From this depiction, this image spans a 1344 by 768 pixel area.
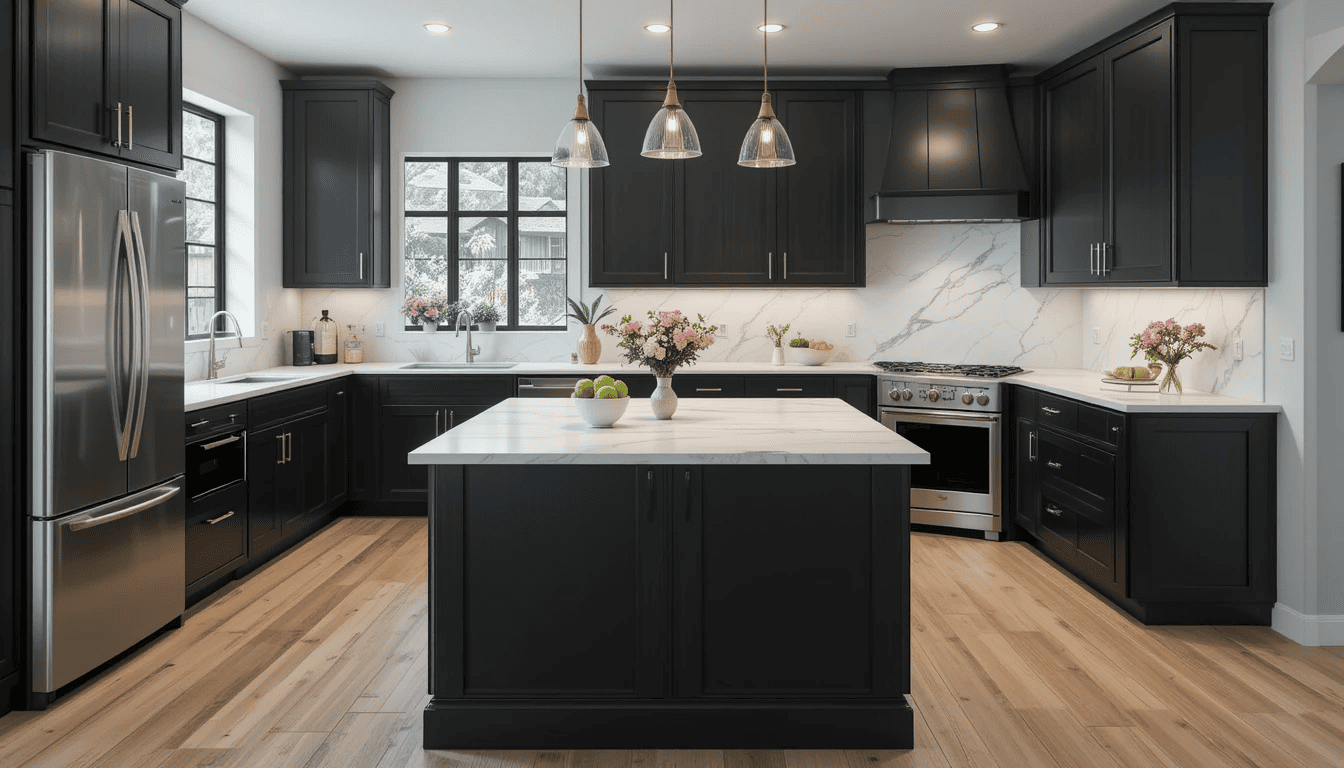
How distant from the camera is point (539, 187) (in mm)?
6223

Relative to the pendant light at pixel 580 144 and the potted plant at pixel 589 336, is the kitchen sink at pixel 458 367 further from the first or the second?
the pendant light at pixel 580 144

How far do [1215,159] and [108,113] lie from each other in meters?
4.31

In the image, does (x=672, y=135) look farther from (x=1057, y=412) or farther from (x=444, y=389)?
(x=444, y=389)

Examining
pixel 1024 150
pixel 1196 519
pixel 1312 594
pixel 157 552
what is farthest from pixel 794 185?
pixel 157 552

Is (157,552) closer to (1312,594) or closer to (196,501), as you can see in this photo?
(196,501)

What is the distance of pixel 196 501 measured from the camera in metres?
3.86

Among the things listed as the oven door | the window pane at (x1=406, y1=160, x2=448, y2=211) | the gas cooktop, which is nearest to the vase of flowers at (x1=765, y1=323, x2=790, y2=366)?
the gas cooktop

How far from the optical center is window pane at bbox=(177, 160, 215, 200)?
5070 millimetres

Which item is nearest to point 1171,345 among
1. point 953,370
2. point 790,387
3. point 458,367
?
point 953,370

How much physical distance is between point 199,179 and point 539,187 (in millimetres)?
2035

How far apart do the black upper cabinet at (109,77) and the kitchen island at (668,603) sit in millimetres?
1757

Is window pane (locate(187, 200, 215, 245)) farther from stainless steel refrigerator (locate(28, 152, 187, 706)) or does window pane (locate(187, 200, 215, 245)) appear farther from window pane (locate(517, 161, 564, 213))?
window pane (locate(517, 161, 564, 213))

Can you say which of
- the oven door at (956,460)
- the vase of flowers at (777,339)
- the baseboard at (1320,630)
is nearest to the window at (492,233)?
the vase of flowers at (777,339)

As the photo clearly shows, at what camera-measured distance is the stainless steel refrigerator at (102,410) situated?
292 centimetres
